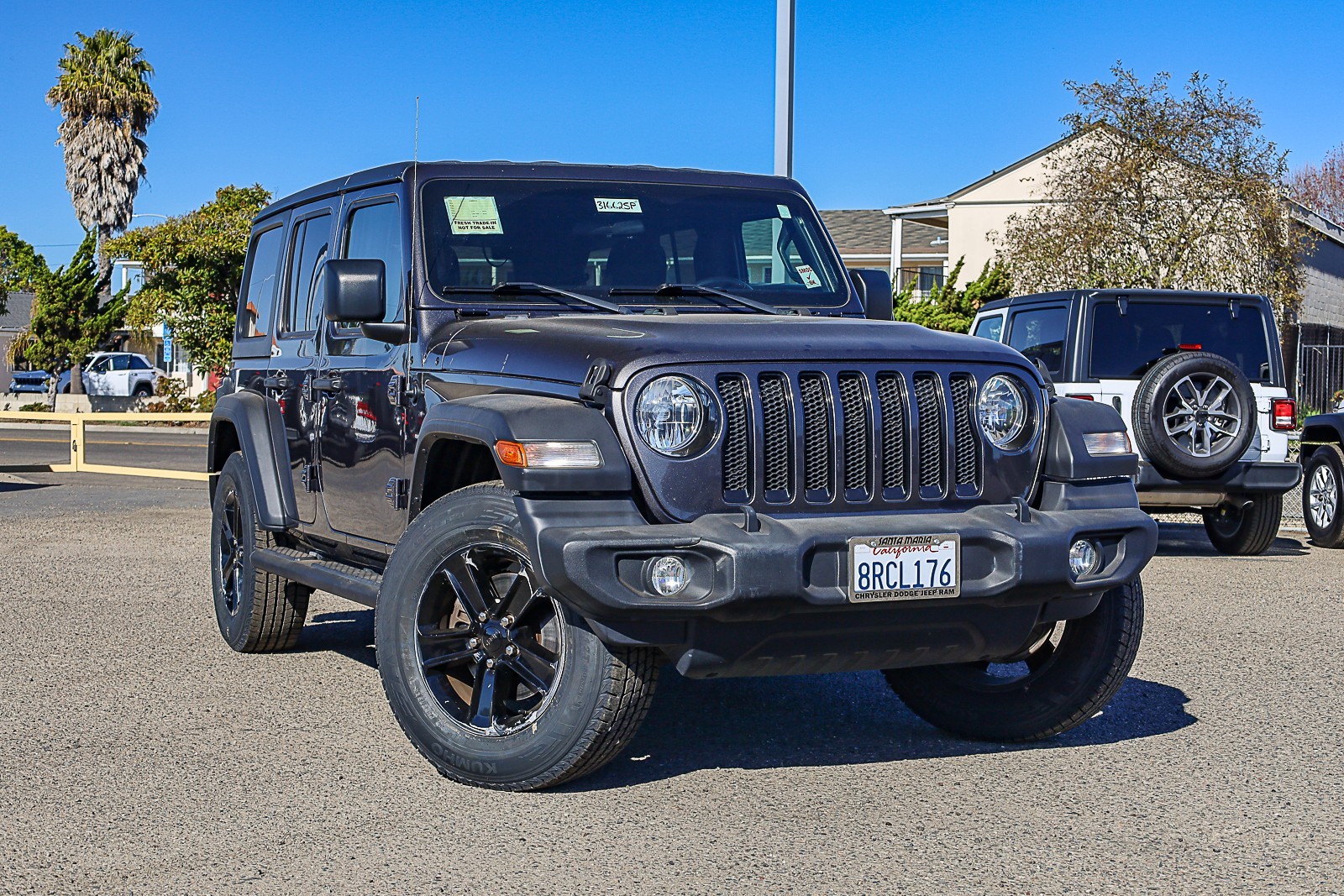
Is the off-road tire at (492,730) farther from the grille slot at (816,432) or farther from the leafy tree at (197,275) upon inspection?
the leafy tree at (197,275)

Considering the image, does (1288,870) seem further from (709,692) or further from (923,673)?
(709,692)

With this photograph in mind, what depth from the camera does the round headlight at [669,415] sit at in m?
4.60

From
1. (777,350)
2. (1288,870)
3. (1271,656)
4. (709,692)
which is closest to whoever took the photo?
(1288,870)

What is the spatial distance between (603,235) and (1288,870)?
337 centimetres

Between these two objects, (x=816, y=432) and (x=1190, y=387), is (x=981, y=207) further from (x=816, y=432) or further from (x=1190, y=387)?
(x=816, y=432)

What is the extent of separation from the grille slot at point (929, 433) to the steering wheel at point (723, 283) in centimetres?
138

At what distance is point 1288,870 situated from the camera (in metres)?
4.18

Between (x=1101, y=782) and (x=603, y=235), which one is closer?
(x=1101, y=782)

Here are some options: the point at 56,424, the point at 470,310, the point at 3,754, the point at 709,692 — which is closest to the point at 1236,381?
the point at 709,692

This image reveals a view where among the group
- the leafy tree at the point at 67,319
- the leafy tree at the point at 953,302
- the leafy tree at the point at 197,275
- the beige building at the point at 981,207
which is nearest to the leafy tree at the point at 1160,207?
the leafy tree at the point at 953,302

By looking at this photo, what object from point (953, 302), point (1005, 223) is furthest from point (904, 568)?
point (1005, 223)

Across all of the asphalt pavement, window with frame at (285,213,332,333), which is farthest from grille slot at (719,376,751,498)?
the asphalt pavement

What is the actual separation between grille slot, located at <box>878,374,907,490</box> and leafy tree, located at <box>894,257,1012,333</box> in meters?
21.3

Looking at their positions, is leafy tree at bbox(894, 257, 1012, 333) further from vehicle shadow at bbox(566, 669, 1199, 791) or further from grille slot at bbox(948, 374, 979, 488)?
grille slot at bbox(948, 374, 979, 488)
